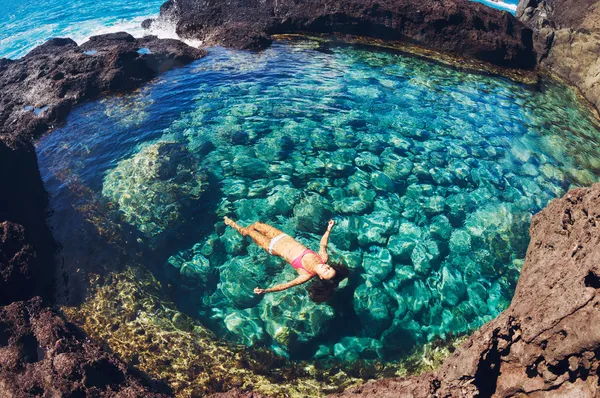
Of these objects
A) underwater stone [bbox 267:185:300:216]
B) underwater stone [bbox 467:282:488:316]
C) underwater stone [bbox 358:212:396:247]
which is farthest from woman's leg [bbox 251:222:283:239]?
underwater stone [bbox 467:282:488:316]

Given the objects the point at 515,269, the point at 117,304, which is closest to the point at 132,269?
the point at 117,304

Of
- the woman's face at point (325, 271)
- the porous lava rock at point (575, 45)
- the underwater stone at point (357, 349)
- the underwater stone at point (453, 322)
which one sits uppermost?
the porous lava rock at point (575, 45)

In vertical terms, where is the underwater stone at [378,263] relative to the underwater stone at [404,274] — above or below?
above

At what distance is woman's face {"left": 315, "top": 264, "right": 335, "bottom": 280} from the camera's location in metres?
5.80

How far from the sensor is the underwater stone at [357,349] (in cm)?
613

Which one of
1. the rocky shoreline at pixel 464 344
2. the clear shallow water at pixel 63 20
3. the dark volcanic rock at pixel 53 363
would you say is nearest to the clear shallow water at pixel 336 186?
the rocky shoreline at pixel 464 344

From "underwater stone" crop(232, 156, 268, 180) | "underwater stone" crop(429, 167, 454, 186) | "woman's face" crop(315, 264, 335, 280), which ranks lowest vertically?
"underwater stone" crop(429, 167, 454, 186)

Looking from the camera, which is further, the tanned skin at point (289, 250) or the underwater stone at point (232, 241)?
the underwater stone at point (232, 241)

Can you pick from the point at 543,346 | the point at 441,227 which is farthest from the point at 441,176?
the point at 543,346

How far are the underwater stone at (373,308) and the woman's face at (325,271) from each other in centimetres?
134

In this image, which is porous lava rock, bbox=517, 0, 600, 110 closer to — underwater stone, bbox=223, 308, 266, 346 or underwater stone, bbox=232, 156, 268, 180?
underwater stone, bbox=232, 156, 268, 180

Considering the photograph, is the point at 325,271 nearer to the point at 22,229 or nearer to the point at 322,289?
the point at 322,289

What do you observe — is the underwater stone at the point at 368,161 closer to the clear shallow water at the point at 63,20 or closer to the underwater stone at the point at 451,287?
the underwater stone at the point at 451,287

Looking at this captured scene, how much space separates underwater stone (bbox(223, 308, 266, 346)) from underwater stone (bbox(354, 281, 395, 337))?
6.44 feet
